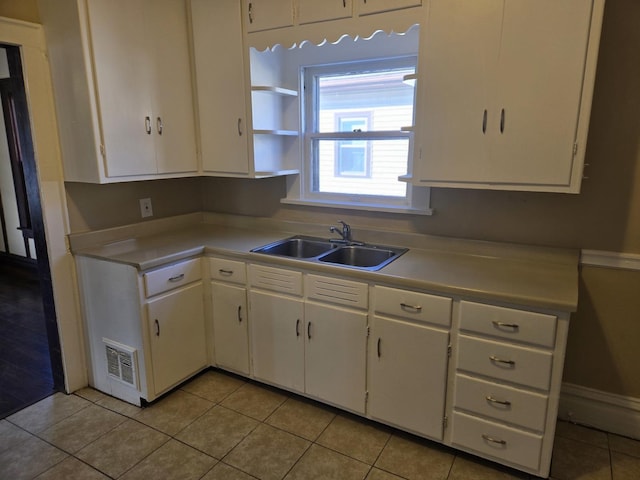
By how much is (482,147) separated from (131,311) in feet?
6.42

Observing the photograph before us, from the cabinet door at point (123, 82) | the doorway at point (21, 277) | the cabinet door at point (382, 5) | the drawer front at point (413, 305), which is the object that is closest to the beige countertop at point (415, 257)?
the drawer front at point (413, 305)

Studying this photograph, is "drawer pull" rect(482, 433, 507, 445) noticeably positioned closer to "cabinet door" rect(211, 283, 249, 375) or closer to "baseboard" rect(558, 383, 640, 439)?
"baseboard" rect(558, 383, 640, 439)

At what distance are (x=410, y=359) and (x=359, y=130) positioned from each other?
1.39 meters

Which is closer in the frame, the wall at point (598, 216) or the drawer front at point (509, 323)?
the drawer front at point (509, 323)

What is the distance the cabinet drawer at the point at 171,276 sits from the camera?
2.25m

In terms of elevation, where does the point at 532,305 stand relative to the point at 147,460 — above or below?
above

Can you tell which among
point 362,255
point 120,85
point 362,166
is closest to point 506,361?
point 362,255

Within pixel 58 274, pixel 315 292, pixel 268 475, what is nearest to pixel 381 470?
pixel 268 475

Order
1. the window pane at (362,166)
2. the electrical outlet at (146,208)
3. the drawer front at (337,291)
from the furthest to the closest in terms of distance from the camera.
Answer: the electrical outlet at (146,208), the window pane at (362,166), the drawer front at (337,291)

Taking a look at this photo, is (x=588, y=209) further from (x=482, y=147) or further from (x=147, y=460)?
(x=147, y=460)

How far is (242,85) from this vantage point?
251cm

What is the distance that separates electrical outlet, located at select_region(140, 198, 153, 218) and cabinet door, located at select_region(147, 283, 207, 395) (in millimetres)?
688

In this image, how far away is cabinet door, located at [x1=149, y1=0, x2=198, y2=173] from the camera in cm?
243

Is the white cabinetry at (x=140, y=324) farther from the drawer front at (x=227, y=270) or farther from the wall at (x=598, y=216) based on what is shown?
the wall at (x=598, y=216)
